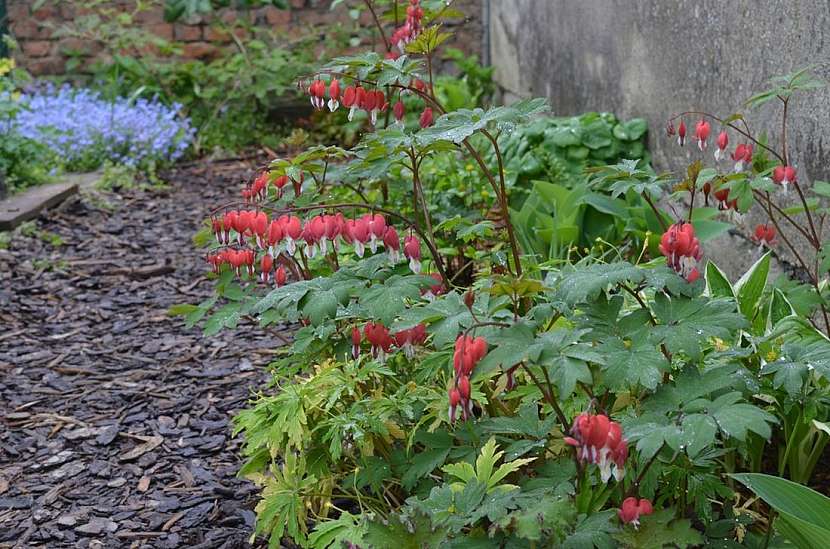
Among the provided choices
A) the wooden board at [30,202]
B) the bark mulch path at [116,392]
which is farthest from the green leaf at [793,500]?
the wooden board at [30,202]

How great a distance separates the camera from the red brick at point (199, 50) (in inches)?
325

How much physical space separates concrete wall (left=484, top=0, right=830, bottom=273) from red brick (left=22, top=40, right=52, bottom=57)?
4006mm

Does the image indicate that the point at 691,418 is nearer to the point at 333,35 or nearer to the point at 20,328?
the point at 20,328

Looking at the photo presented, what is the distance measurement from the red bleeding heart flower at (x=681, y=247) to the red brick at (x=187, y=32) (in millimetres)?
7034

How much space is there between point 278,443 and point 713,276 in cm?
136

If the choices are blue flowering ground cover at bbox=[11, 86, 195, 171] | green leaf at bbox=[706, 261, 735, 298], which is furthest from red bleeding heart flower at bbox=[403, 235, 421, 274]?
blue flowering ground cover at bbox=[11, 86, 195, 171]

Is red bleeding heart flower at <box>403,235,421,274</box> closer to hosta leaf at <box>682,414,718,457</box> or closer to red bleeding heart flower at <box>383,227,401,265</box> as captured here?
red bleeding heart flower at <box>383,227,401,265</box>

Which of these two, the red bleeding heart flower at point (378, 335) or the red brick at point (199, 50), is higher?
the red brick at point (199, 50)

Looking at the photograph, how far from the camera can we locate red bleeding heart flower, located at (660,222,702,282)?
6.09 ft

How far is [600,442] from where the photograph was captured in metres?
1.58

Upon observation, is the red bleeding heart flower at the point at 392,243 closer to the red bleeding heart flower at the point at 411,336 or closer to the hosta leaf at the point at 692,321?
the red bleeding heart flower at the point at 411,336

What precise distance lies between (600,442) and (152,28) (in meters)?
7.46

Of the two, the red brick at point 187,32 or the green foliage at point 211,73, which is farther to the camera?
the red brick at point 187,32

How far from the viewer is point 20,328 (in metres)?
4.20
